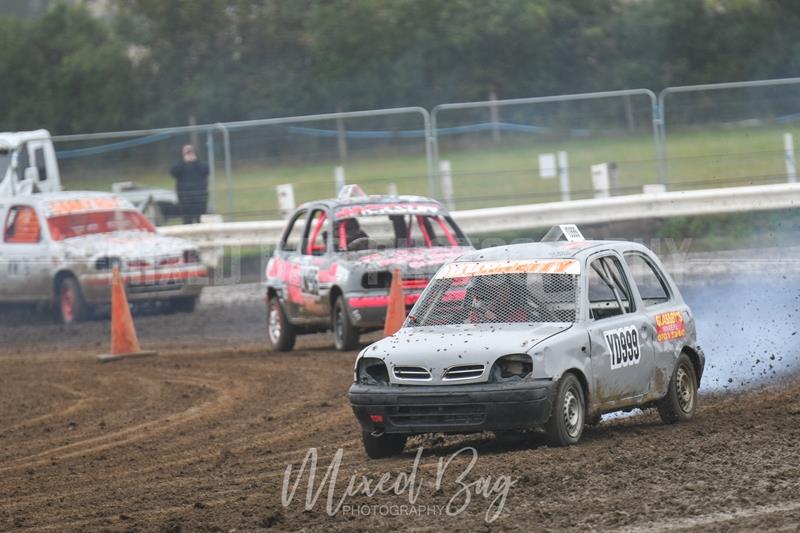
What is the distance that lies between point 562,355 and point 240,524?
2414 millimetres

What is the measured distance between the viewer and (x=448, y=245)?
619 inches

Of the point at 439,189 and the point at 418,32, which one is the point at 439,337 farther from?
the point at 418,32

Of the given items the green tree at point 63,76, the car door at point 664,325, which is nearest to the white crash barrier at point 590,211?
the car door at point 664,325

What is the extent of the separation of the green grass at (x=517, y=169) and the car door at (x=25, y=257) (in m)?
2.71

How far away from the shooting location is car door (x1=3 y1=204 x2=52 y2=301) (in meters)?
20.3

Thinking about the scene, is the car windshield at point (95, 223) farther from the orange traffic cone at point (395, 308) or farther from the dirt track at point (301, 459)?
the orange traffic cone at point (395, 308)

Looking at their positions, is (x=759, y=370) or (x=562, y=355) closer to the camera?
(x=562, y=355)

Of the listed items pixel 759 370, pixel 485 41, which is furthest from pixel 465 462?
pixel 485 41

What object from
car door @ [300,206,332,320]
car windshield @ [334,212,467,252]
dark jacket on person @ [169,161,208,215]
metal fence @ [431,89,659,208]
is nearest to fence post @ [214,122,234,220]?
dark jacket on person @ [169,161,208,215]

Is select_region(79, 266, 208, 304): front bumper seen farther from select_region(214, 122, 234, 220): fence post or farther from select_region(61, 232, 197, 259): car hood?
select_region(214, 122, 234, 220): fence post

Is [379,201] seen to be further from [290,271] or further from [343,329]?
[343,329]

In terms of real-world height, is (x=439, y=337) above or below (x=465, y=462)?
above

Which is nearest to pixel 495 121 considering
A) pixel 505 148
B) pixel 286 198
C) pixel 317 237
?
pixel 505 148

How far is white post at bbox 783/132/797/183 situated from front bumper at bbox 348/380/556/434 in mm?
12272
